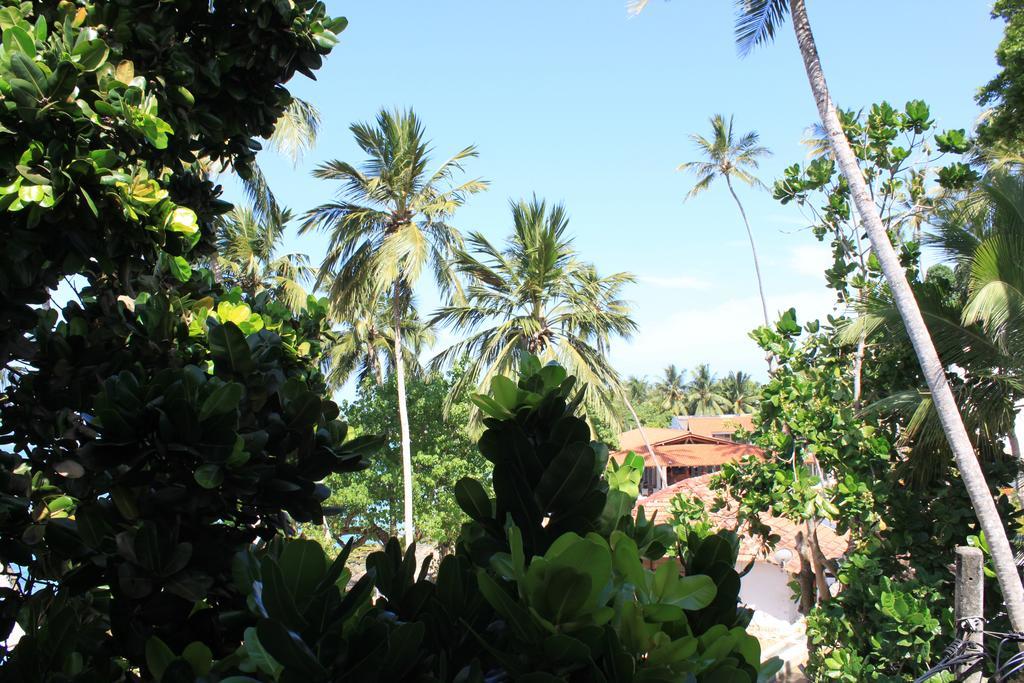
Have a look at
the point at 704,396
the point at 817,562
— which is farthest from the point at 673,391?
the point at 817,562

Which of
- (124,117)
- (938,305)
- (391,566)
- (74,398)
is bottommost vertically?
(391,566)

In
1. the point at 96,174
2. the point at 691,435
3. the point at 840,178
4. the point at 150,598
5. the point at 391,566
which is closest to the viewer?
the point at 391,566

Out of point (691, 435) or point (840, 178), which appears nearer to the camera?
point (840, 178)

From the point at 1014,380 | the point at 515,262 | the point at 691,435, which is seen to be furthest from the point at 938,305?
the point at 691,435

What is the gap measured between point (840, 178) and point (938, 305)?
2177 mm

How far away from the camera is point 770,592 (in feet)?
48.7

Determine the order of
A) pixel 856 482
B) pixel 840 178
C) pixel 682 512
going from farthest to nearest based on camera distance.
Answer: pixel 840 178 < pixel 682 512 < pixel 856 482

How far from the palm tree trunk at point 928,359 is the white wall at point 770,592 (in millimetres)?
9511

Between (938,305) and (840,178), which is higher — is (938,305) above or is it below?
below

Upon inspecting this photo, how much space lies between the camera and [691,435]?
28.0 metres

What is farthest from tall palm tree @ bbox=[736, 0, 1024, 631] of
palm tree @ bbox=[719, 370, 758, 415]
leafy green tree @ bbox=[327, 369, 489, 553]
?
palm tree @ bbox=[719, 370, 758, 415]

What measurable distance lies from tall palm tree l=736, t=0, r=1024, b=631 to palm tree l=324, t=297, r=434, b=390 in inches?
707

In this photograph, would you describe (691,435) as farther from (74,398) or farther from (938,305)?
(74,398)

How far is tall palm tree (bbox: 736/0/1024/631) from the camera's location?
17.2 ft
